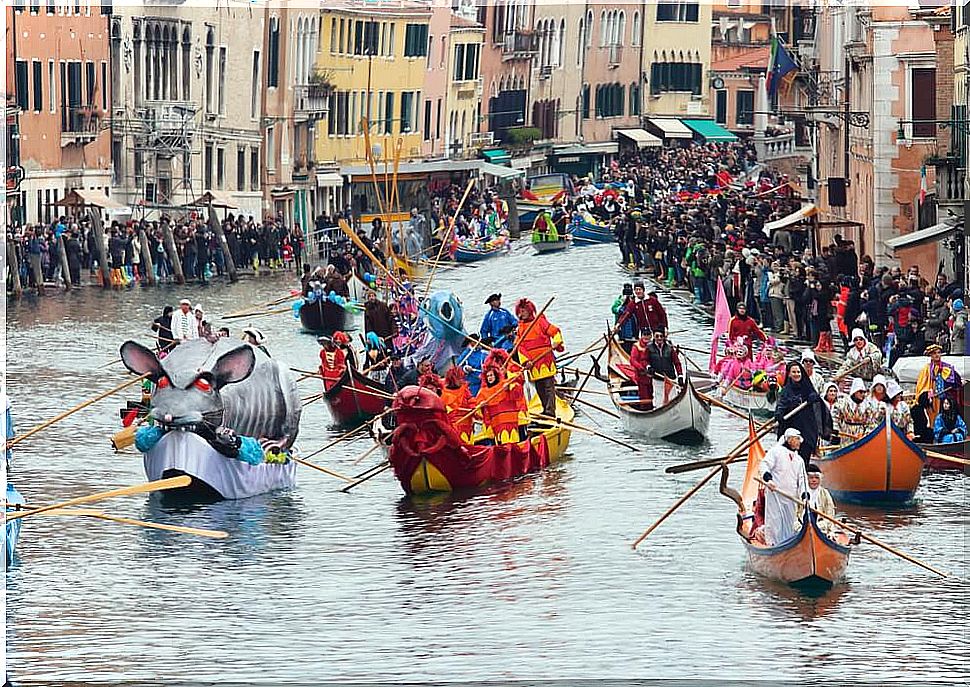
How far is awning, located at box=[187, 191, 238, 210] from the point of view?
4912 cm

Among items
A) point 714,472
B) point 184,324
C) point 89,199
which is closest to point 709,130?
point 89,199

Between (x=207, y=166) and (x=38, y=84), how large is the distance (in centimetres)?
578

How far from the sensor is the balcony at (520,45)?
155ft

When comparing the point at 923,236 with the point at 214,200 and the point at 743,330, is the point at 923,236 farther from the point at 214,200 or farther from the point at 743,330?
the point at 214,200

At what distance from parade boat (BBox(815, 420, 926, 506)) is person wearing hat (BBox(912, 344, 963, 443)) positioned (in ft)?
2.77

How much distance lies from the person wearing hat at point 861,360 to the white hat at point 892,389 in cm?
94

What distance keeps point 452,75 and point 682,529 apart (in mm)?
30867

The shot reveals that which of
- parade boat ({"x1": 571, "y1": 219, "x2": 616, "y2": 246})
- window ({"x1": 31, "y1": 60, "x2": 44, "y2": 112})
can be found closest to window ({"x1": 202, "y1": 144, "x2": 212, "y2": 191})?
window ({"x1": 31, "y1": 60, "x2": 44, "y2": 112})

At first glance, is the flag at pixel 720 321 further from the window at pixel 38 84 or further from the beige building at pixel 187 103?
the beige building at pixel 187 103

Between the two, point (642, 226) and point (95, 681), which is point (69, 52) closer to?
point (642, 226)

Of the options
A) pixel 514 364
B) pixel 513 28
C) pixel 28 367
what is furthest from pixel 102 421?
pixel 513 28

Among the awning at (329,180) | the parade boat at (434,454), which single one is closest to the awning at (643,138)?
the awning at (329,180)

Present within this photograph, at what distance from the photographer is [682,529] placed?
2167 cm

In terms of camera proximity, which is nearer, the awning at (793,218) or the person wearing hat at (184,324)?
the person wearing hat at (184,324)
